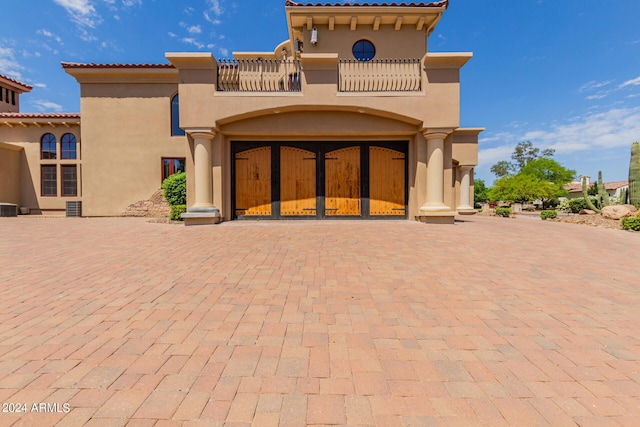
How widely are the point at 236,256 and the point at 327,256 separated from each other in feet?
5.59

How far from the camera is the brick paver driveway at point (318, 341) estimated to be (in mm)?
1759

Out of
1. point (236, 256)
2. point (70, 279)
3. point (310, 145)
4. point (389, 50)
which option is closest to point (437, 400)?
point (236, 256)

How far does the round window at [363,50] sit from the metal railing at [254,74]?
3645 millimetres

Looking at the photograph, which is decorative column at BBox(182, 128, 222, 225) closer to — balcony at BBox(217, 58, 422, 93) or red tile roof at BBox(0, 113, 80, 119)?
balcony at BBox(217, 58, 422, 93)

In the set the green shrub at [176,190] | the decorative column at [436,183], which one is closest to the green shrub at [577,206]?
the decorative column at [436,183]

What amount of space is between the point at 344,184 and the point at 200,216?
16.5ft

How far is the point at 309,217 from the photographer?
10.3m

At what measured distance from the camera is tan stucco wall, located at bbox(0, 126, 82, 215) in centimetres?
1614

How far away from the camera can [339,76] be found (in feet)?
32.1

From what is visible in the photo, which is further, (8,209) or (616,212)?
(616,212)

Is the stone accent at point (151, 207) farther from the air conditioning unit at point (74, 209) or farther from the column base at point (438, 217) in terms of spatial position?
the column base at point (438, 217)

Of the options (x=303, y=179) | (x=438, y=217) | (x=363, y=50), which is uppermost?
(x=363, y=50)

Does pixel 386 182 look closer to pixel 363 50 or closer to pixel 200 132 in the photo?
pixel 363 50

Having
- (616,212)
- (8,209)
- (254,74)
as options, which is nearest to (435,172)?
(254,74)
